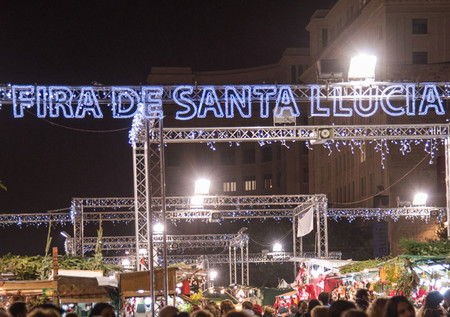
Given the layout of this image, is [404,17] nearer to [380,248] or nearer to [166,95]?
[380,248]

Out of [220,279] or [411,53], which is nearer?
[411,53]

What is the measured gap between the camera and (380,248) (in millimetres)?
58375

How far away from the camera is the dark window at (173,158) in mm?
101438

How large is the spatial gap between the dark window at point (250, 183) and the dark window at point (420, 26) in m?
43.0

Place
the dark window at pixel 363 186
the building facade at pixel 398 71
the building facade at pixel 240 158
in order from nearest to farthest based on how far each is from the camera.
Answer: the building facade at pixel 398 71, the dark window at pixel 363 186, the building facade at pixel 240 158

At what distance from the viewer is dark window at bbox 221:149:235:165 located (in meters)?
101

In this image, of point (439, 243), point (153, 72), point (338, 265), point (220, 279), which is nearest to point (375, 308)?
point (439, 243)

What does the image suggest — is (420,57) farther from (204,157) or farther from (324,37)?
(204,157)

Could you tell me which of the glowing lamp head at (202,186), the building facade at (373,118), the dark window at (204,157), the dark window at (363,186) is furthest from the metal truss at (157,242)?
the dark window at (204,157)

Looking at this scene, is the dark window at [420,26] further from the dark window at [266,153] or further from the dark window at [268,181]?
the dark window at [268,181]

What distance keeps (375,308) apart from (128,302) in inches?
488

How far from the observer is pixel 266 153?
323 ft

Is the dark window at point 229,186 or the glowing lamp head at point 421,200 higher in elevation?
the dark window at point 229,186

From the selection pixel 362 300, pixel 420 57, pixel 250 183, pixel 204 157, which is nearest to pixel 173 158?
pixel 204 157
